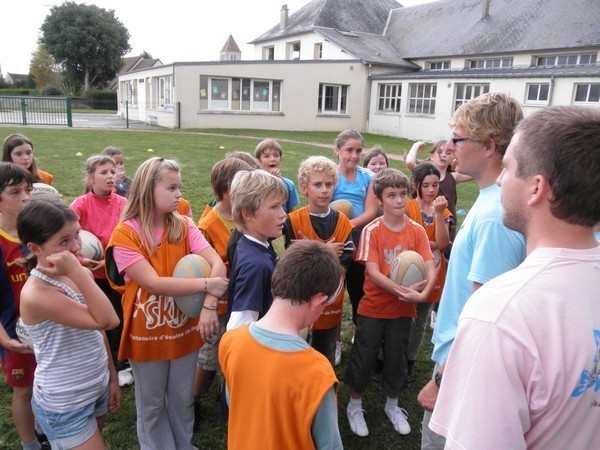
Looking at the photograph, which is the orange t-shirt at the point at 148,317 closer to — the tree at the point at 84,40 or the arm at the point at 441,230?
the arm at the point at 441,230

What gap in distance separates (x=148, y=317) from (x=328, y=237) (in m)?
1.61

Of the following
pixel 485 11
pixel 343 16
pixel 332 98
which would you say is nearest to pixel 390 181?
pixel 332 98

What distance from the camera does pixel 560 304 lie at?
1.26 metres

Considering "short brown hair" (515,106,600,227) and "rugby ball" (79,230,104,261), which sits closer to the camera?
"short brown hair" (515,106,600,227)

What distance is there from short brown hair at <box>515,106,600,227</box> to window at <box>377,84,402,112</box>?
32333 millimetres

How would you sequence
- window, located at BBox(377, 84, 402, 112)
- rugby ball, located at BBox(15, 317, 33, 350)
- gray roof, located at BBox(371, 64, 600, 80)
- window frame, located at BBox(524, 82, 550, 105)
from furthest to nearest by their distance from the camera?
window, located at BBox(377, 84, 402, 112) → window frame, located at BBox(524, 82, 550, 105) → gray roof, located at BBox(371, 64, 600, 80) → rugby ball, located at BBox(15, 317, 33, 350)

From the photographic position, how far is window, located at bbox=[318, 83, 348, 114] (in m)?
32.3

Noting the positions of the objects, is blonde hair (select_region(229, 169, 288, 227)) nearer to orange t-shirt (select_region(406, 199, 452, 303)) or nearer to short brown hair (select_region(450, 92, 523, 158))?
short brown hair (select_region(450, 92, 523, 158))

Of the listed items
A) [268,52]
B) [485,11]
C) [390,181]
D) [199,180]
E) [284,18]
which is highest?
[284,18]

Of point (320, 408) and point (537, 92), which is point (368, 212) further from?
point (537, 92)

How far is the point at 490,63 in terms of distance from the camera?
101 ft

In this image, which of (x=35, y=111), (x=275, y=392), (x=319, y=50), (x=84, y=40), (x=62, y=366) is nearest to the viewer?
(x=275, y=392)

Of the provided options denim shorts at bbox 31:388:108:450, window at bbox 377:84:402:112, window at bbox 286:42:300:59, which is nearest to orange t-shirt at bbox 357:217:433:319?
denim shorts at bbox 31:388:108:450

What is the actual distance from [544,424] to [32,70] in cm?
8476
